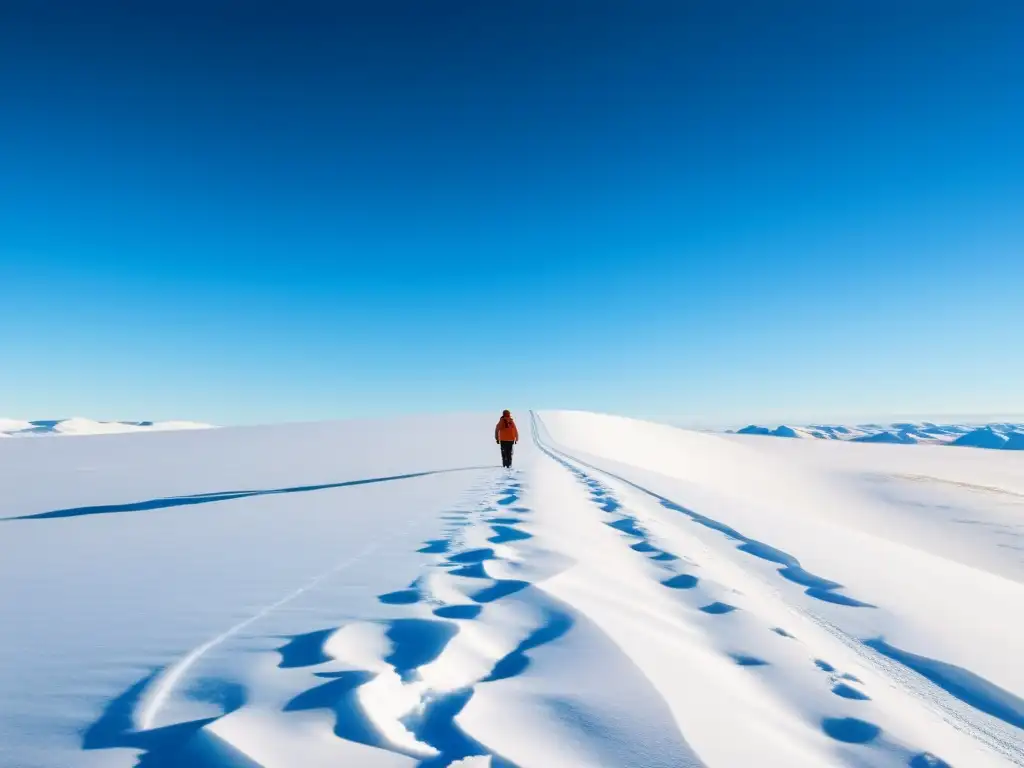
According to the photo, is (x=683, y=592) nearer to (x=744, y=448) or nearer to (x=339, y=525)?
(x=339, y=525)

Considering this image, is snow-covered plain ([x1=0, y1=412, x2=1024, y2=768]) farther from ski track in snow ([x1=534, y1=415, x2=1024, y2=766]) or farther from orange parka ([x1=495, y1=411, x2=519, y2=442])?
orange parka ([x1=495, y1=411, x2=519, y2=442])

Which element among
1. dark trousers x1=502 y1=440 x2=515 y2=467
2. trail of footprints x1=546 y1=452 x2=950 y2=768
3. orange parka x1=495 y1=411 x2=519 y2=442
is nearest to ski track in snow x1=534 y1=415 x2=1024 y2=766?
trail of footprints x1=546 y1=452 x2=950 y2=768

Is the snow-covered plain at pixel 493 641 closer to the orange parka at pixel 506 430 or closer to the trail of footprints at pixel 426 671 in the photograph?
the trail of footprints at pixel 426 671

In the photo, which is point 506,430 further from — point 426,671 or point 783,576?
point 426,671

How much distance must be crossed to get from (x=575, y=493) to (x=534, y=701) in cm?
689

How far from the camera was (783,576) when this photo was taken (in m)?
4.57

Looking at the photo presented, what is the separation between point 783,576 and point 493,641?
109 inches

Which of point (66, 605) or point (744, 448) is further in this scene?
point (744, 448)

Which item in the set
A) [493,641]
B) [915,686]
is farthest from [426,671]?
[915,686]

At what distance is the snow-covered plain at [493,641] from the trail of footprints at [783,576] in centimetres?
2

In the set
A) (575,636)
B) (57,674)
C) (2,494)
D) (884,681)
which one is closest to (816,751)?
(884,681)

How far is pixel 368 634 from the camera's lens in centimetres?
295

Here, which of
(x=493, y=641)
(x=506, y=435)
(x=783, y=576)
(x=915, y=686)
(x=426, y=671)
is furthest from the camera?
(x=506, y=435)

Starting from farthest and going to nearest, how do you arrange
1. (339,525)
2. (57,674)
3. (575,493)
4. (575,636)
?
(575,493)
(339,525)
(575,636)
(57,674)
